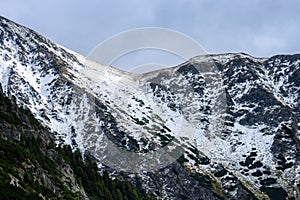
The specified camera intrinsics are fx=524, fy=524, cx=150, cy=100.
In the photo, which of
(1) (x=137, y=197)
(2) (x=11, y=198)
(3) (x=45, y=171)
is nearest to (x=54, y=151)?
(3) (x=45, y=171)

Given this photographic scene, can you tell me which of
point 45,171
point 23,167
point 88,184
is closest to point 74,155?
point 88,184

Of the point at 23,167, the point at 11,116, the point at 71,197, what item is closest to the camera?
the point at 23,167

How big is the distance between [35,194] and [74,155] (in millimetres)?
76669

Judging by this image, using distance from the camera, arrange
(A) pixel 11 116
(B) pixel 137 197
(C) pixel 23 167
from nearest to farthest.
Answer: (C) pixel 23 167
(A) pixel 11 116
(B) pixel 137 197

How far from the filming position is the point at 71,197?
106 metres

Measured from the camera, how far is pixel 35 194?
276 ft

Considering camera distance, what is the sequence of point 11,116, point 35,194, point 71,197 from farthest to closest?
point 11,116 → point 71,197 → point 35,194

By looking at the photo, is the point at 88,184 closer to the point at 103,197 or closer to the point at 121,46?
the point at 103,197

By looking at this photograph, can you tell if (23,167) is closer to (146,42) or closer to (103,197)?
(103,197)

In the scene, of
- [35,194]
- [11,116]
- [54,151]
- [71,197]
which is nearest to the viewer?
[35,194]

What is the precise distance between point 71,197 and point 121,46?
7289cm

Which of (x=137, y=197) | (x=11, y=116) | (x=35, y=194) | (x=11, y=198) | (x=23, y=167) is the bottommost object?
(x=11, y=198)

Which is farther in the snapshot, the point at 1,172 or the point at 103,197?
the point at 103,197

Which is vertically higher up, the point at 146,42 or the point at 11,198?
the point at 146,42
